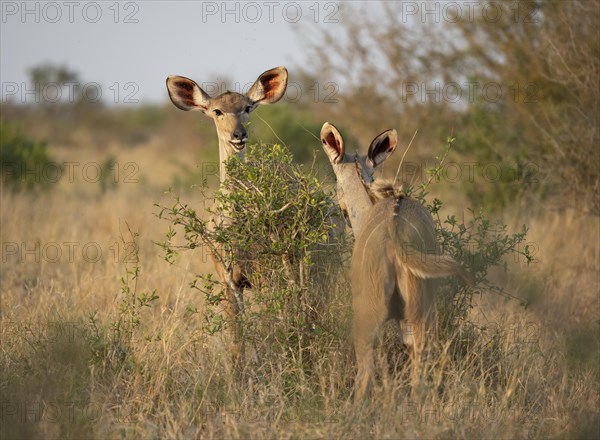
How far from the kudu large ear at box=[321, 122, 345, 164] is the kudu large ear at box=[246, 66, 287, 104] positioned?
1.00m

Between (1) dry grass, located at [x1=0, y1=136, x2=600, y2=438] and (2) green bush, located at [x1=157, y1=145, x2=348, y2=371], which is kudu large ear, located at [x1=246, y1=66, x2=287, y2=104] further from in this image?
(1) dry grass, located at [x1=0, y1=136, x2=600, y2=438]

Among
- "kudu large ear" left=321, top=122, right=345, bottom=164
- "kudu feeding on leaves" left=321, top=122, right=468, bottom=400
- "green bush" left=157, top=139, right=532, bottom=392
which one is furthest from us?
"kudu large ear" left=321, top=122, right=345, bottom=164

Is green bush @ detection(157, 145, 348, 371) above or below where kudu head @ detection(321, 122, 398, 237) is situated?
below

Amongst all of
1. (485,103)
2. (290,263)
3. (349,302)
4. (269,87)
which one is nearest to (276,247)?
(290,263)

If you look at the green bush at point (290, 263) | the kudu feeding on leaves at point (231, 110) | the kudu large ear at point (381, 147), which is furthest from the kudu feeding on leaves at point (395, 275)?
the kudu feeding on leaves at point (231, 110)

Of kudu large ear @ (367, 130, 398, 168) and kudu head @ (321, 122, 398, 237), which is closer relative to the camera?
kudu head @ (321, 122, 398, 237)

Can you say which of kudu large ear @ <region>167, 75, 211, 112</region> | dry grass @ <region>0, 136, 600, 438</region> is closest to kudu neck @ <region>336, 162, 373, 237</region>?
dry grass @ <region>0, 136, 600, 438</region>

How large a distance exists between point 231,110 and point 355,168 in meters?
1.35

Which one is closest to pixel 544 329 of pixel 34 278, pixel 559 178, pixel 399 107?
pixel 559 178

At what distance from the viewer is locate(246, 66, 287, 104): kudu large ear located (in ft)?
22.9

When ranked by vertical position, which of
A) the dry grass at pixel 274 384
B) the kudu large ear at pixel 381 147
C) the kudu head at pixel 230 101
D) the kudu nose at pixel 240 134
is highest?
the kudu head at pixel 230 101

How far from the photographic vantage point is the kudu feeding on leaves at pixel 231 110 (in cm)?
621

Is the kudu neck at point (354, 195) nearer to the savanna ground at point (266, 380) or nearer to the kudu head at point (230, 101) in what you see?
the savanna ground at point (266, 380)

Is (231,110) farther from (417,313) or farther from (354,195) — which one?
(417,313)
